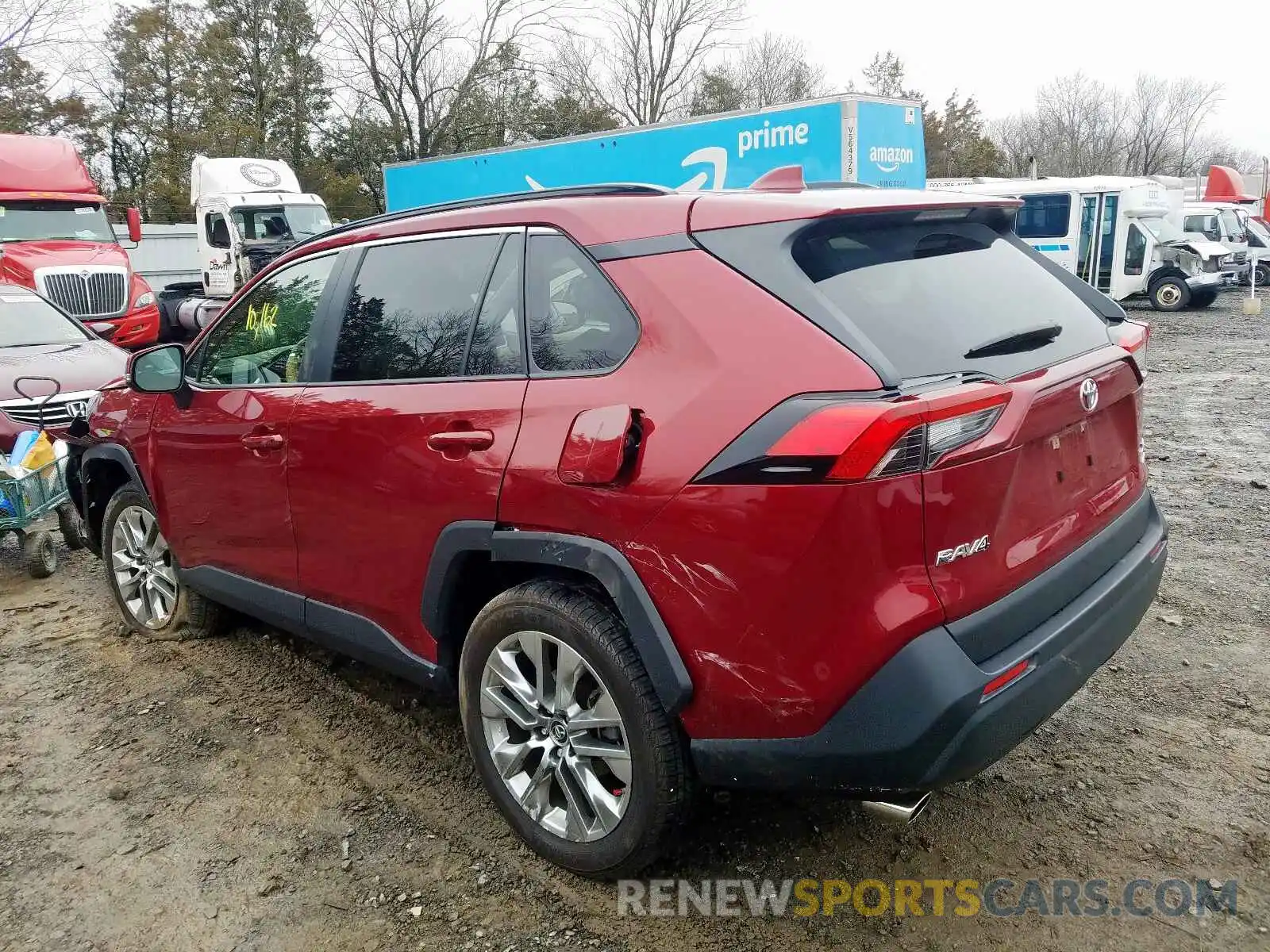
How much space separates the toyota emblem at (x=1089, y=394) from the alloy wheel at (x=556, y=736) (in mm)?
1437

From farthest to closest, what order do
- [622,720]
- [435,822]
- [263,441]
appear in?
[263,441] → [435,822] → [622,720]

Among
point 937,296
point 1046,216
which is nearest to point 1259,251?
point 1046,216

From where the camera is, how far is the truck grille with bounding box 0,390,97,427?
6.54m

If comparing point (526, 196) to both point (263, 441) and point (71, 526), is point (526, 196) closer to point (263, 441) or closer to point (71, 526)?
point (263, 441)

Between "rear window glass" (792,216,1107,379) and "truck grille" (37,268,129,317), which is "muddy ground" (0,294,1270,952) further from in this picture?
"truck grille" (37,268,129,317)

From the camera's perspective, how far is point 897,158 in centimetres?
1234

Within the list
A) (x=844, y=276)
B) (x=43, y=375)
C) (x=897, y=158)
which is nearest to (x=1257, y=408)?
(x=897, y=158)

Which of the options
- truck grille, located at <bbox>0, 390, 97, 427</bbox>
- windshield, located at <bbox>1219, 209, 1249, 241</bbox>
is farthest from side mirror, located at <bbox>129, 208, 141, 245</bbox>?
windshield, located at <bbox>1219, 209, 1249, 241</bbox>

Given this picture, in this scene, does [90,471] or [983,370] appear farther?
[90,471]

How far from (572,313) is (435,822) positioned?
1.64 meters

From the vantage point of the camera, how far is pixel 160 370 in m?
3.82

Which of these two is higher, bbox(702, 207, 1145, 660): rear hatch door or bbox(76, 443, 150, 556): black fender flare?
bbox(702, 207, 1145, 660): rear hatch door

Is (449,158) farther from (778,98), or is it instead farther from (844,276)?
(778,98)

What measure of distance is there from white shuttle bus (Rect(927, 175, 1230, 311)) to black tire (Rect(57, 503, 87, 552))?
743 inches
